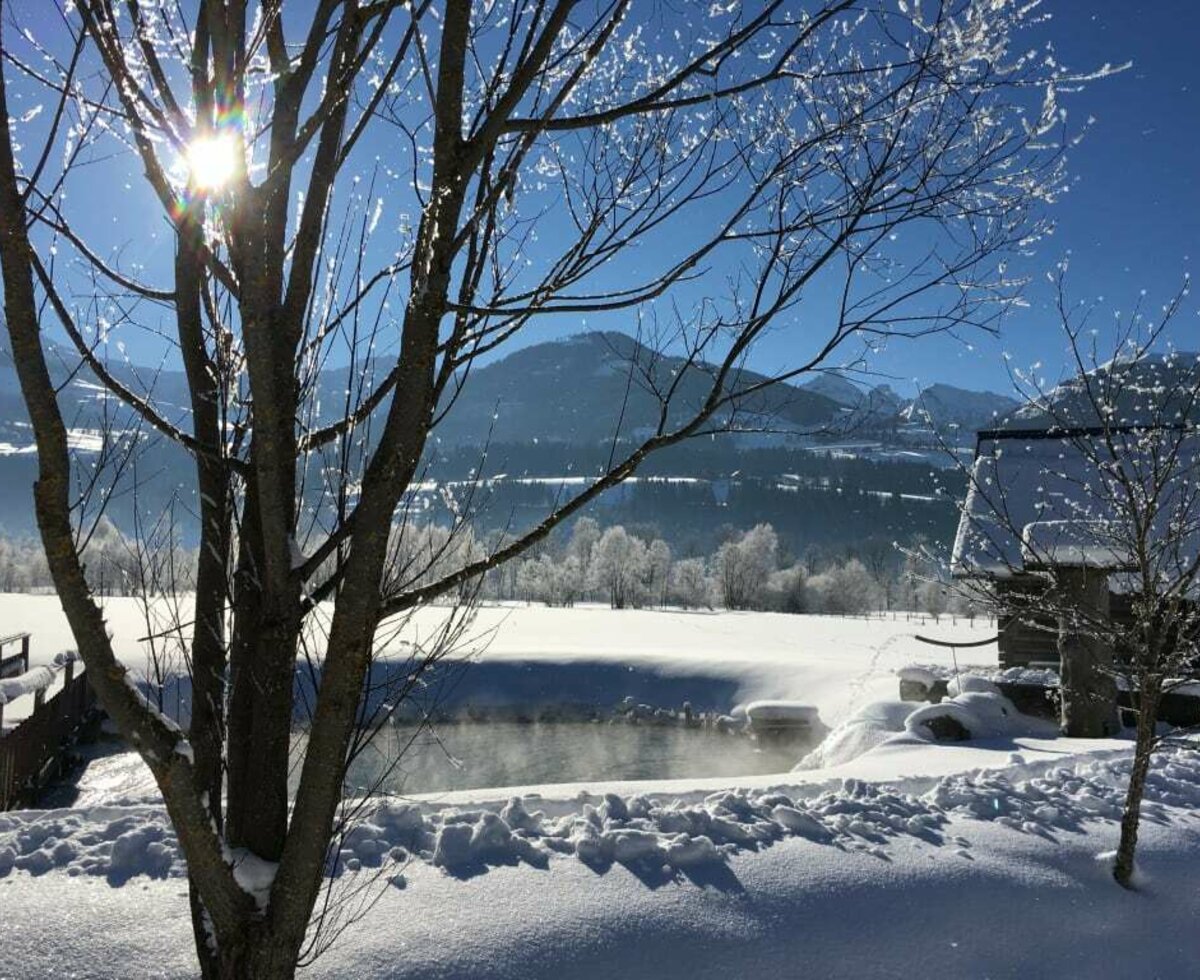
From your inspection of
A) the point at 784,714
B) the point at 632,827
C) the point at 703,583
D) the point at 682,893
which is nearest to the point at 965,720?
the point at 784,714

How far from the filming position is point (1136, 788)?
16.4 feet

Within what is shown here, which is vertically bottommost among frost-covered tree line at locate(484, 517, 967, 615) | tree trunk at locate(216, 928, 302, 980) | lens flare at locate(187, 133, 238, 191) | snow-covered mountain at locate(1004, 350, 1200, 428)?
frost-covered tree line at locate(484, 517, 967, 615)

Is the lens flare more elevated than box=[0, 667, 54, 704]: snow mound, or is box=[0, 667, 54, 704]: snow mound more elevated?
the lens flare

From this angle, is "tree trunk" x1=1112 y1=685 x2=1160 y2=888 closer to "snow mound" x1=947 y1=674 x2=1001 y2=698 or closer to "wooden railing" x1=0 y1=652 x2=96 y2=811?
"snow mound" x1=947 y1=674 x2=1001 y2=698

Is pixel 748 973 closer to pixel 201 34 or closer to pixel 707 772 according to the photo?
pixel 201 34

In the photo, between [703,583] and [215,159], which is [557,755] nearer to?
[215,159]

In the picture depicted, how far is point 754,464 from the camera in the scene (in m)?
193

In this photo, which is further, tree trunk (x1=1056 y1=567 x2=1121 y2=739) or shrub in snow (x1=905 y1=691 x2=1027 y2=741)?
shrub in snow (x1=905 y1=691 x2=1027 y2=741)

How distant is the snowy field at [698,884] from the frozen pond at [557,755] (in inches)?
187

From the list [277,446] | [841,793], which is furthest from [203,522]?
[841,793]

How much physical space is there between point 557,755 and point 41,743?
6.96 meters

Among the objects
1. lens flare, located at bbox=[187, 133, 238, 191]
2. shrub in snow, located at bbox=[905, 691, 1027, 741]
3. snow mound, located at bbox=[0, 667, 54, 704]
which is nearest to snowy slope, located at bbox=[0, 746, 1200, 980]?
lens flare, located at bbox=[187, 133, 238, 191]

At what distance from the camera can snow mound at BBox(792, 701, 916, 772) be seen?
1047cm

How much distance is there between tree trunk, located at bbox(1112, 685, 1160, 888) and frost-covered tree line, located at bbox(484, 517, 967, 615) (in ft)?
178
